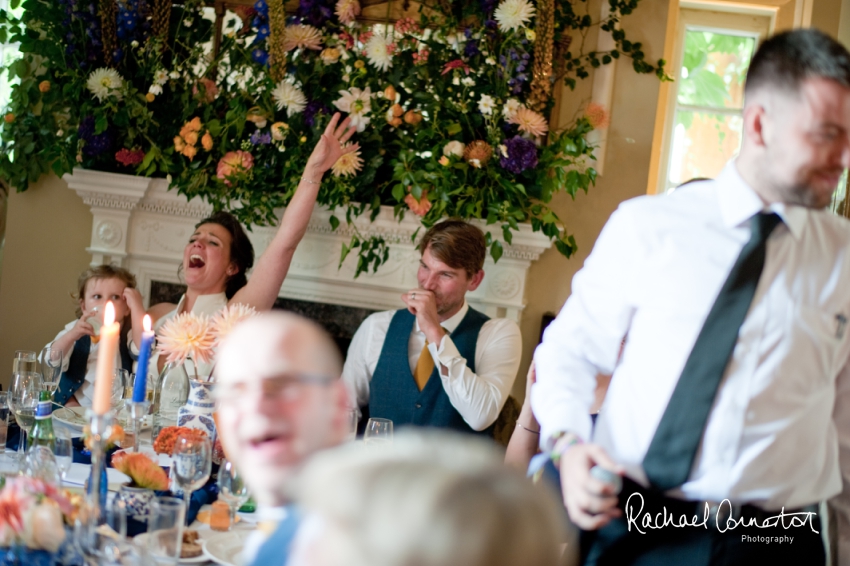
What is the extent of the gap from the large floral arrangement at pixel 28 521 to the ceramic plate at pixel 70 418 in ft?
2.90

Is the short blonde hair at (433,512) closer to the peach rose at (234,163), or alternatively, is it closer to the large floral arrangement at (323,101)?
the large floral arrangement at (323,101)

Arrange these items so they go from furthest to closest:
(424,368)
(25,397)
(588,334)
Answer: (424,368), (25,397), (588,334)

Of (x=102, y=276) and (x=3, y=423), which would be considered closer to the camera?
(x=3, y=423)

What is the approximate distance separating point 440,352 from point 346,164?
94cm

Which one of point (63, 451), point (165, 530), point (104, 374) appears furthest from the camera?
point (63, 451)

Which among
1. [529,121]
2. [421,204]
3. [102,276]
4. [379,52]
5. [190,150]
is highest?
[379,52]

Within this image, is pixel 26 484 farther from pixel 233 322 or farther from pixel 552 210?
pixel 552 210

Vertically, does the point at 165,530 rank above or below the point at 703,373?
below

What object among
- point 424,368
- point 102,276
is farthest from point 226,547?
point 102,276

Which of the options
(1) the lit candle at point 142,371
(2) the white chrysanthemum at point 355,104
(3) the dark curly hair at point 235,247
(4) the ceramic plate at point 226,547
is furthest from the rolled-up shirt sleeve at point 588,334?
(2) the white chrysanthemum at point 355,104

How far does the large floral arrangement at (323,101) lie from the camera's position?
10.2ft

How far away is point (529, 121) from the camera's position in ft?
10.0

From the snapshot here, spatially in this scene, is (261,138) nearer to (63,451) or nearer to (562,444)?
(63,451)

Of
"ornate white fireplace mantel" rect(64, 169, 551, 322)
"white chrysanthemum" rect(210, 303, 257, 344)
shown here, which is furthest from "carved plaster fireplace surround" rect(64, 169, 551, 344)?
"white chrysanthemum" rect(210, 303, 257, 344)
